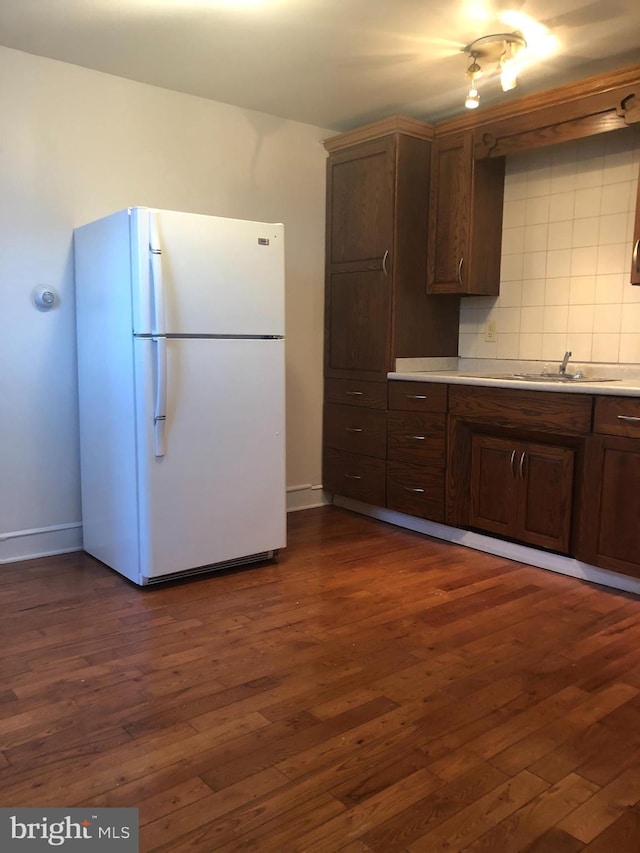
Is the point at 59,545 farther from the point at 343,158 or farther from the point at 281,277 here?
the point at 343,158

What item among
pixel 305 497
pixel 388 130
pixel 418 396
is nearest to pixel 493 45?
pixel 388 130

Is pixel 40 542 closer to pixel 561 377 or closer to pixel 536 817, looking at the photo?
pixel 536 817

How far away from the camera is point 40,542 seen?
130 inches

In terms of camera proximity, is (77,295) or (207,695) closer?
(207,695)

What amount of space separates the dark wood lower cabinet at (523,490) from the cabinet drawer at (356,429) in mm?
626

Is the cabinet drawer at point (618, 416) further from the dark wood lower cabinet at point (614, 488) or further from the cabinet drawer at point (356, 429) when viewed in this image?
the cabinet drawer at point (356, 429)

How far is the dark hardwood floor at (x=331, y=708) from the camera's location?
1.53 m

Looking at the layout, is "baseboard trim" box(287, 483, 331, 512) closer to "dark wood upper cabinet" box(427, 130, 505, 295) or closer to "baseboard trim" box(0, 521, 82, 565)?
"baseboard trim" box(0, 521, 82, 565)

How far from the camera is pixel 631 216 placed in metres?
3.25

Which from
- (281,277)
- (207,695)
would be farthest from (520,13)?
(207,695)

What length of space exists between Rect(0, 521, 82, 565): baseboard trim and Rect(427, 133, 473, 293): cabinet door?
231 centimetres

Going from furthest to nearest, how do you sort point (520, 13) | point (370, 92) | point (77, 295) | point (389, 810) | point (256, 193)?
point (256, 193), point (370, 92), point (77, 295), point (520, 13), point (389, 810)

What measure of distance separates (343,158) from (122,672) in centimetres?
305

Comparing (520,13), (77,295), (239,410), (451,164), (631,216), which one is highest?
(520,13)
